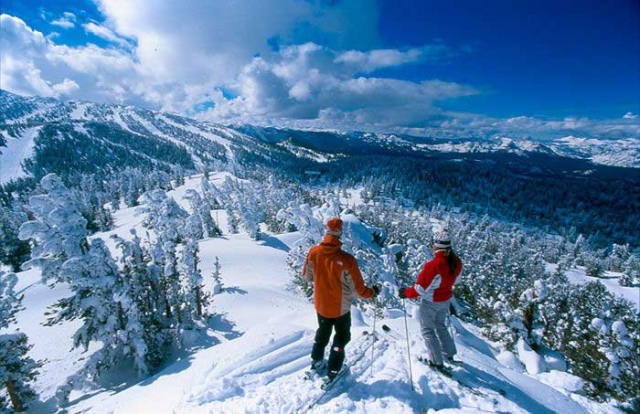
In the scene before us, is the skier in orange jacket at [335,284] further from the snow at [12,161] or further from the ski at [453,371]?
the snow at [12,161]

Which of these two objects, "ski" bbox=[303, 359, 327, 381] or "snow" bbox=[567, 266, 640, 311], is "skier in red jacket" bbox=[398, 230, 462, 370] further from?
"snow" bbox=[567, 266, 640, 311]

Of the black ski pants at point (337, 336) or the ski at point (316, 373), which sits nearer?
the black ski pants at point (337, 336)

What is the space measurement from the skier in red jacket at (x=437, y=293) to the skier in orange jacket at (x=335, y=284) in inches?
37.5

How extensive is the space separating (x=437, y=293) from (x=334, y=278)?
2.14 m

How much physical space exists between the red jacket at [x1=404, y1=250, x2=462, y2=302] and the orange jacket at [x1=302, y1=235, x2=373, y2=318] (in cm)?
104

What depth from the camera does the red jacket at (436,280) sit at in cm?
555

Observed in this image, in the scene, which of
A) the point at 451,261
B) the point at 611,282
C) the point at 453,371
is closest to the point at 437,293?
the point at 451,261

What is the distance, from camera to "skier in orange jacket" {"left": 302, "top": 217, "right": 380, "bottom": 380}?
204 inches

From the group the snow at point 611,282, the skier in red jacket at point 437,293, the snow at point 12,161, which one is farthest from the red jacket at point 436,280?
the snow at point 12,161

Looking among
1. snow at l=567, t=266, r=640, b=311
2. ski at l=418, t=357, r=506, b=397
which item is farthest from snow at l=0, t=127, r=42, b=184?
snow at l=567, t=266, r=640, b=311

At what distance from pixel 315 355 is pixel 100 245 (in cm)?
1352

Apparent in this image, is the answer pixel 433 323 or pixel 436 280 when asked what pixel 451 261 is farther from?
pixel 433 323

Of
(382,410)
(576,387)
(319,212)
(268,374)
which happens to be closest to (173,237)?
(319,212)

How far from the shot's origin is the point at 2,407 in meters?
12.3
